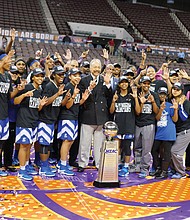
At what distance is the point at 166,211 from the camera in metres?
3.92

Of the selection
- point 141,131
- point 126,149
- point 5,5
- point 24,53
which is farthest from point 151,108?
Result: point 5,5

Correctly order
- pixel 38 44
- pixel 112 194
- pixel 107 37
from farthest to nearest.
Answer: pixel 107 37, pixel 38 44, pixel 112 194

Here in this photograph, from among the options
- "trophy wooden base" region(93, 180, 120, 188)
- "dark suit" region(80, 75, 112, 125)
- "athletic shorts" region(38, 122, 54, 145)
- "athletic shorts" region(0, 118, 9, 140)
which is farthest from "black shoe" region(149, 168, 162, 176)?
"athletic shorts" region(0, 118, 9, 140)

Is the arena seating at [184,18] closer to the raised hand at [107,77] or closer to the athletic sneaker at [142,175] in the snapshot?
the raised hand at [107,77]

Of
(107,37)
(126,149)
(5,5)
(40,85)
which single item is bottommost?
(126,149)

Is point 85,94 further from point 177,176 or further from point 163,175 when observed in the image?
point 177,176

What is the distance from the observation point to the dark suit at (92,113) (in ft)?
17.5

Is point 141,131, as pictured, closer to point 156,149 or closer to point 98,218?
point 156,149

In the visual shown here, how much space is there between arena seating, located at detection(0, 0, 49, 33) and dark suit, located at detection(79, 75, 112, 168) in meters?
13.2

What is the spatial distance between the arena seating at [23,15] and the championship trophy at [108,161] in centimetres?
1404

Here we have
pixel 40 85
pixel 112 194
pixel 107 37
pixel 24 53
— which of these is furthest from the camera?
pixel 107 37

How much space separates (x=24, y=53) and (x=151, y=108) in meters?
9.35

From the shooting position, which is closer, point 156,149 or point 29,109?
point 29,109

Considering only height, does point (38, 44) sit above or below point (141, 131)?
above
